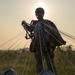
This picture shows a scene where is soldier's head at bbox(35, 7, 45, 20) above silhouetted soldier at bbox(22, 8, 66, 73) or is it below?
above

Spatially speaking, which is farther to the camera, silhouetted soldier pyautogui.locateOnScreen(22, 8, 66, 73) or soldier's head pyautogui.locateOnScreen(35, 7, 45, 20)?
soldier's head pyautogui.locateOnScreen(35, 7, 45, 20)

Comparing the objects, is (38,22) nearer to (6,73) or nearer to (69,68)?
(6,73)

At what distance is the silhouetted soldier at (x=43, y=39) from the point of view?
8359 millimetres

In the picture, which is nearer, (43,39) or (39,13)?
(43,39)

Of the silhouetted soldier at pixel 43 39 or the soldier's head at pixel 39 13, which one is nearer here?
the silhouetted soldier at pixel 43 39

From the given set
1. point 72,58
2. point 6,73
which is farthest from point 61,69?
point 6,73

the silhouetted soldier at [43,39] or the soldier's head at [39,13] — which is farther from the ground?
the soldier's head at [39,13]

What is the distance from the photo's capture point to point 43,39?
→ 8375mm

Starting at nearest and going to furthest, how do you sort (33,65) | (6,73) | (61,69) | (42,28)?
(6,73), (42,28), (61,69), (33,65)

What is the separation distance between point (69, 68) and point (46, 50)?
4.71 m

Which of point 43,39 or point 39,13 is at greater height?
point 39,13

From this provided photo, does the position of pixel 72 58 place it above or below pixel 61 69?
below

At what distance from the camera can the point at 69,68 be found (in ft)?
43.0

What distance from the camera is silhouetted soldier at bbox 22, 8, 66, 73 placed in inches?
329
